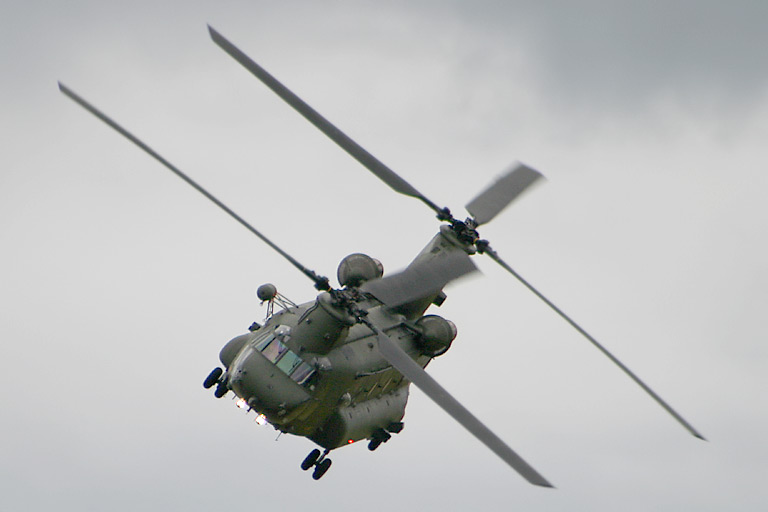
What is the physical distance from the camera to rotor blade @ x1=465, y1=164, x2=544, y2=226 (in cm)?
5250

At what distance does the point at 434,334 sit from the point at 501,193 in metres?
5.89

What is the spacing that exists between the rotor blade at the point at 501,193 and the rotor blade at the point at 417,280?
3643 mm

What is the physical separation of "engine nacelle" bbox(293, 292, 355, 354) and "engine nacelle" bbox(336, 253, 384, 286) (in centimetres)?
224

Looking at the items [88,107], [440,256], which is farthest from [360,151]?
[88,107]

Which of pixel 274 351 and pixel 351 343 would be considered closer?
pixel 274 351

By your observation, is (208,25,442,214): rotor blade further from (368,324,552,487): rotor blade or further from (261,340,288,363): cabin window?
(261,340,288,363): cabin window

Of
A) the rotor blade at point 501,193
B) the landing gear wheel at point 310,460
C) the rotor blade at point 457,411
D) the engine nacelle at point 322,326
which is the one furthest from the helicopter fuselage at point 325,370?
the rotor blade at point 457,411

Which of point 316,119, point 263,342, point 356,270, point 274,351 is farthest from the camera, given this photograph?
point 356,270

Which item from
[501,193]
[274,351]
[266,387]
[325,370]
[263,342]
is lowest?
[266,387]

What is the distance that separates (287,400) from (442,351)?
303 inches

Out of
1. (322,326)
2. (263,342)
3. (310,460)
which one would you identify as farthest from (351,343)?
(310,460)

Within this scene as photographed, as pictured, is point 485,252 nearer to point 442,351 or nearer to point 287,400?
point 442,351

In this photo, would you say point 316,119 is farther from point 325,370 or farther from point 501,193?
point 501,193

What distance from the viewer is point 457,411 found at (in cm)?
4322
